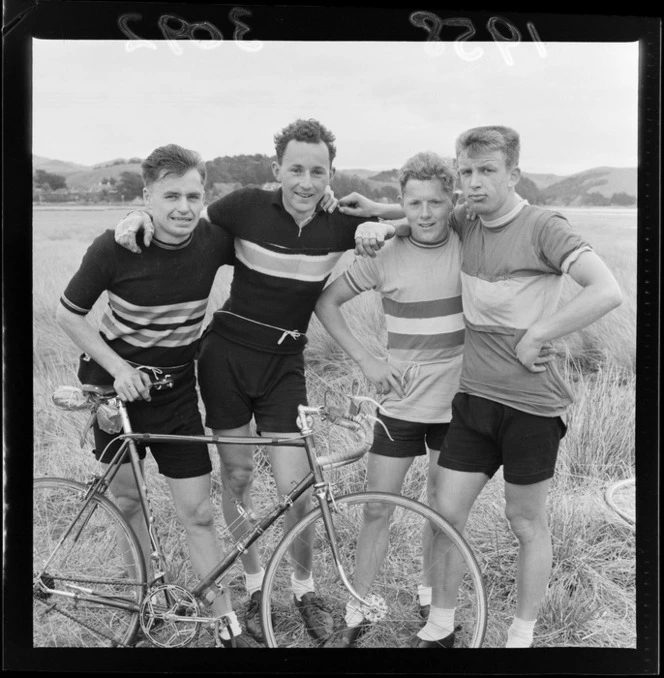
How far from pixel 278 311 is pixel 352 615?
1.28 m

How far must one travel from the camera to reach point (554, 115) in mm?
3926

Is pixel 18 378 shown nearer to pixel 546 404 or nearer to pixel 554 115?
pixel 546 404

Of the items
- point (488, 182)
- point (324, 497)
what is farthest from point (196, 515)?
point (488, 182)

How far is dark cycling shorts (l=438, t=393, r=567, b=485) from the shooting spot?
377 cm

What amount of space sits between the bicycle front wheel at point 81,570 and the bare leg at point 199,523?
0.22m

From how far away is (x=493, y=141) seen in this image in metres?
3.82

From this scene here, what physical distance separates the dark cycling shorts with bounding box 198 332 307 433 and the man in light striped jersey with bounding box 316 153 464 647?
280 mm

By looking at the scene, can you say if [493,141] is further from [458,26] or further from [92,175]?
[92,175]

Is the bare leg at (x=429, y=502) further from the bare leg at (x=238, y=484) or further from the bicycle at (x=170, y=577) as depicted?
the bare leg at (x=238, y=484)

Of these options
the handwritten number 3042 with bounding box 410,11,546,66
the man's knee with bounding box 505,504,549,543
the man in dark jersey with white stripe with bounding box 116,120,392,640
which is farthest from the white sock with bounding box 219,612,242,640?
the handwritten number 3042 with bounding box 410,11,546,66

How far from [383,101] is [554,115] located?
27.8 inches

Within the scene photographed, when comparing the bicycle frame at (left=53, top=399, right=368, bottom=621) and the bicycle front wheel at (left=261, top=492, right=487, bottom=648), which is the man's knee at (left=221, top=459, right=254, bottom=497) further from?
the bicycle front wheel at (left=261, top=492, right=487, bottom=648)
